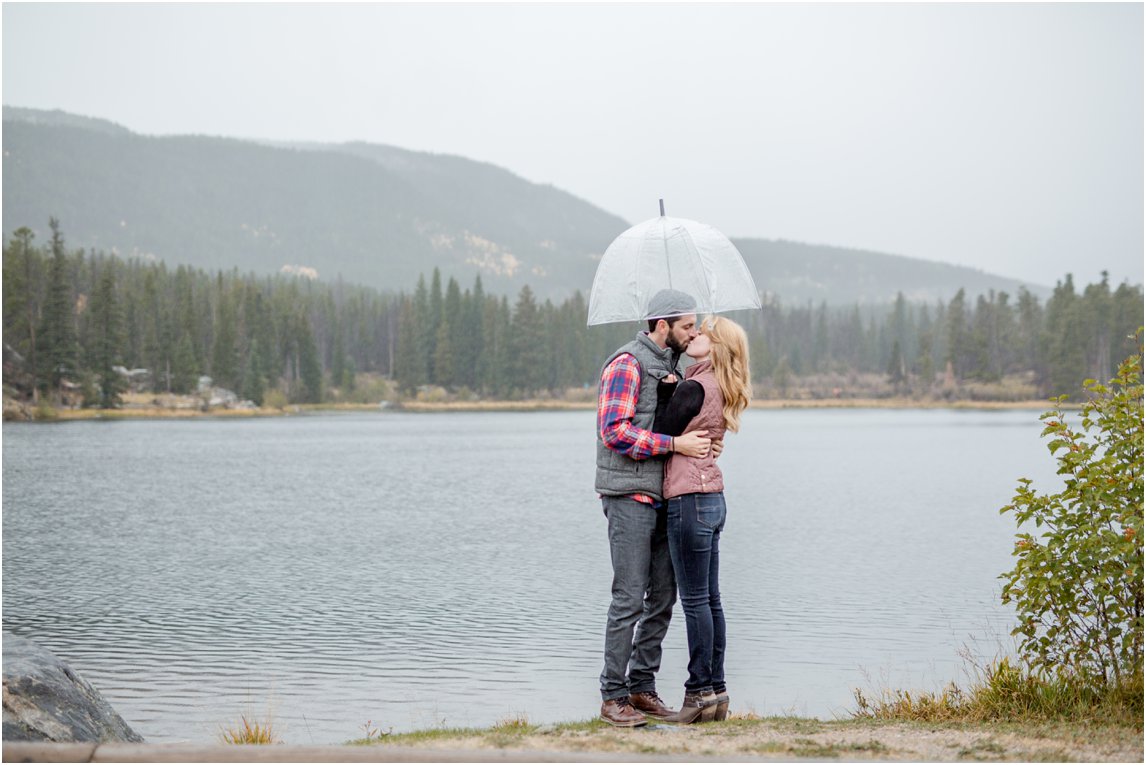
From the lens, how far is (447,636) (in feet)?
41.3

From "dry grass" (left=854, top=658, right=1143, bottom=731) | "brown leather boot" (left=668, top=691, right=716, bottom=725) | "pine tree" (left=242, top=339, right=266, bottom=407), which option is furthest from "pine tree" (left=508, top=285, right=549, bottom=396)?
"brown leather boot" (left=668, top=691, right=716, bottom=725)

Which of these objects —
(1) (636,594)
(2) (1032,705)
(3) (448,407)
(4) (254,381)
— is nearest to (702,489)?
(1) (636,594)

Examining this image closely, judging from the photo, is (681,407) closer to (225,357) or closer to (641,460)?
(641,460)

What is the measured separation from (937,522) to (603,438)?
20.5 meters

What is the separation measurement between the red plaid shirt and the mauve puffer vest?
15cm

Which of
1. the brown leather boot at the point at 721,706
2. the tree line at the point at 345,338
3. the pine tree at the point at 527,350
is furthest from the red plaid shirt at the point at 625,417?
the pine tree at the point at 527,350

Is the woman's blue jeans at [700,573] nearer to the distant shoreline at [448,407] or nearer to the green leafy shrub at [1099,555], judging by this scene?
the green leafy shrub at [1099,555]

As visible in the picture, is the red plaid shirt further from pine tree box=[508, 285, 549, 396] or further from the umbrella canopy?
pine tree box=[508, 285, 549, 396]

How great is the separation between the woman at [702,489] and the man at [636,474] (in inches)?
3.5

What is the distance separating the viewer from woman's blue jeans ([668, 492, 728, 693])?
583 centimetres

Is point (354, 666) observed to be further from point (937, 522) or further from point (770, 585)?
point (937, 522)

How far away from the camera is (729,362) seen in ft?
19.6

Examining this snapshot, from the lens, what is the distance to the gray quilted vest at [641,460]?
583 cm

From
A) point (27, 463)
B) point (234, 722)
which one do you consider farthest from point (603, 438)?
point (27, 463)
